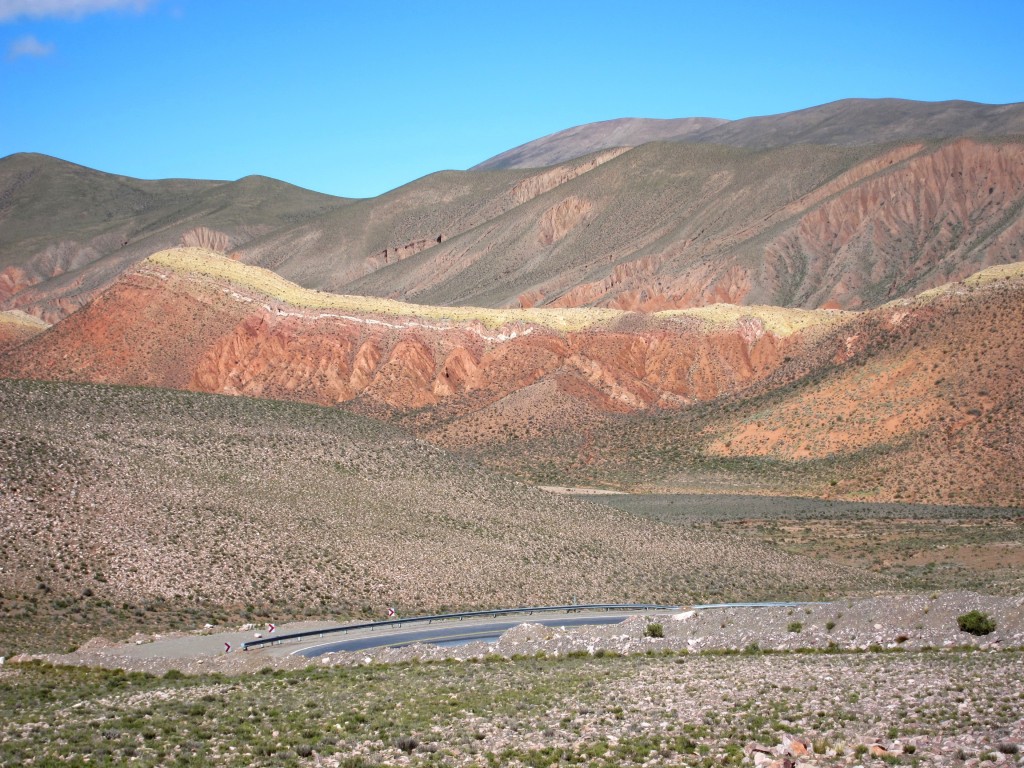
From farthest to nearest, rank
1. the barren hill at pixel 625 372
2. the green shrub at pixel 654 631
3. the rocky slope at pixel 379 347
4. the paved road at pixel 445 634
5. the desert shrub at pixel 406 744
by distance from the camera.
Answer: the rocky slope at pixel 379 347 → the barren hill at pixel 625 372 → the paved road at pixel 445 634 → the green shrub at pixel 654 631 → the desert shrub at pixel 406 744

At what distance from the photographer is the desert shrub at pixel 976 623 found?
24227mm

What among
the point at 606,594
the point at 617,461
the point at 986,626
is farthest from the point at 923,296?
the point at 986,626

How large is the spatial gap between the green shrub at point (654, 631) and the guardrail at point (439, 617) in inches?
274

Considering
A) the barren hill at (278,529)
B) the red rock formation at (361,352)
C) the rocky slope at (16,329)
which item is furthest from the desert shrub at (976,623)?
the rocky slope at (16,329)

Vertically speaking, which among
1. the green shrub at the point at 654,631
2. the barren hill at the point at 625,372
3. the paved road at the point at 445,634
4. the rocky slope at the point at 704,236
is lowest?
the paved road at the point at 445,634

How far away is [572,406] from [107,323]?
111 ft

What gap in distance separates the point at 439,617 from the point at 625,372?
194 ft

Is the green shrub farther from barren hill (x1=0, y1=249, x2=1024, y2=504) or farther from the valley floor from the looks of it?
barren hill (x1=0, y1=249, x2=1024, y2=504)

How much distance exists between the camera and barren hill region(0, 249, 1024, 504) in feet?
226

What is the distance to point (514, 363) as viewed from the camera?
303ft

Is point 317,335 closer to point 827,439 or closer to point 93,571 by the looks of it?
point 827,439

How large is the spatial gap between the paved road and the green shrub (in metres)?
3.21

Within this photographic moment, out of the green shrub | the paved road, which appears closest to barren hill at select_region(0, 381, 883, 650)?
the paved road

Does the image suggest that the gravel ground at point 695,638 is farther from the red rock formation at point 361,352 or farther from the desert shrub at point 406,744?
the red rock formation at point 361,352
